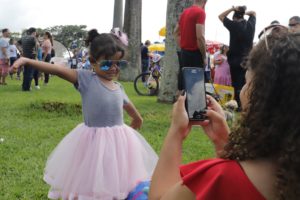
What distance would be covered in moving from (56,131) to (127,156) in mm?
3280

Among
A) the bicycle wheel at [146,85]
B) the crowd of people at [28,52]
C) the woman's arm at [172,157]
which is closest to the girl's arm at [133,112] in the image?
the woman's arm at [172,157]

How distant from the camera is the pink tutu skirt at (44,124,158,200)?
331 cm

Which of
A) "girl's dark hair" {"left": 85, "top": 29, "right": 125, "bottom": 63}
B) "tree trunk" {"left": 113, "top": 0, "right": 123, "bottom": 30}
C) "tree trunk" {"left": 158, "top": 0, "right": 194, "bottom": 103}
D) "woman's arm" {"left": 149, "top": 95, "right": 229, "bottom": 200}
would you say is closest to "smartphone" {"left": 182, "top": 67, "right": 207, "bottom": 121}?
"woman's arm" {"left": 149, "top": 95, "right": 229, "bottom": 200}

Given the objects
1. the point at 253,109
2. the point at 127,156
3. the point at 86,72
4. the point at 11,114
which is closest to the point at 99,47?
the point at 86,72

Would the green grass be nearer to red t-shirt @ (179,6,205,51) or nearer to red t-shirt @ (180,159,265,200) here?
red t-shirt @ (179,6,205,51)

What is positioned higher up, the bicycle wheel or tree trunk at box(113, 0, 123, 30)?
tree trunk at box(113, 0, 123, 30)

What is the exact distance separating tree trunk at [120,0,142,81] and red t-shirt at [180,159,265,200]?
1638 centimetres

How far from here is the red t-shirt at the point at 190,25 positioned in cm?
674

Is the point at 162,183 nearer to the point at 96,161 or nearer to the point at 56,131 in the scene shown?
the point at 96,161

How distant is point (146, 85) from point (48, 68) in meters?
9.36

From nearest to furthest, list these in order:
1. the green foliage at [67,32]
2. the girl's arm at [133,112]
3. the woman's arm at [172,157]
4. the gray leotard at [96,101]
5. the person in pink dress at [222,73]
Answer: the woman's arm at [172,157] → the gray leotard at [96,101] → the girl's arm at [133,112] → the person in pink dress at [222,73] → the green foliage at [67,32]

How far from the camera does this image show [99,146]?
338cm

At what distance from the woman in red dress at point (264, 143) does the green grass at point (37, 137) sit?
278 cm

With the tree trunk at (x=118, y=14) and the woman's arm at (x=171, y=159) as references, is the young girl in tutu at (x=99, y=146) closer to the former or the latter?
the woman's arm at (x=171, y=159)
